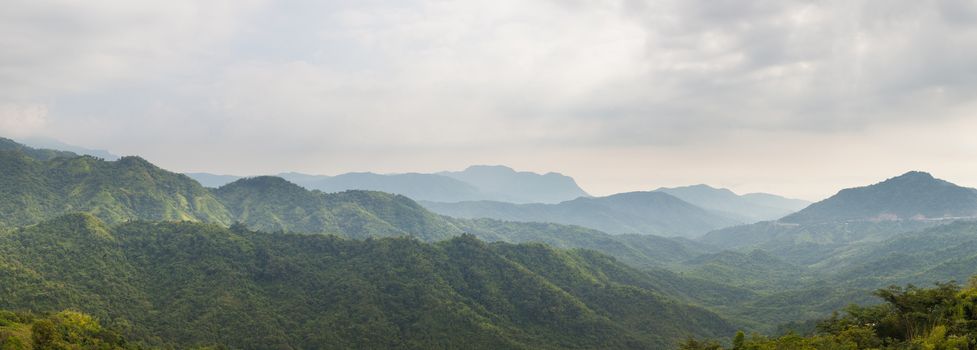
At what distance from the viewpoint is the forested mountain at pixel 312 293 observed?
124688 millimetres

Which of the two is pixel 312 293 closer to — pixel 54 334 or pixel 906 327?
pixel 54 334

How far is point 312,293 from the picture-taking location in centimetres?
15562

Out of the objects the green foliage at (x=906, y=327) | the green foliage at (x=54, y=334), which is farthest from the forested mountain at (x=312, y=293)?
the green foliage at (x=906, y=327)

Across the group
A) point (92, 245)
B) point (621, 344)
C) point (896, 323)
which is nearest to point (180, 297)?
point (92, 245)

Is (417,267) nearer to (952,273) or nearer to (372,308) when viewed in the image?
(372,308)

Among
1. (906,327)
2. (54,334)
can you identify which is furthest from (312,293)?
(906,327)

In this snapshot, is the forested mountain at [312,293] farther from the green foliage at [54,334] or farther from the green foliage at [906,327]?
the green foliage at [906,327]

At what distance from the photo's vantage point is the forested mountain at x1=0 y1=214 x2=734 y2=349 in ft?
409

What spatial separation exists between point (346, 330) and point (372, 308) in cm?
1186

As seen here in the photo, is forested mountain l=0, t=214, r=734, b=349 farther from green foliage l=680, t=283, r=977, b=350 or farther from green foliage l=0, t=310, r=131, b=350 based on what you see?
green foliage l=680, t=283, r=977, b=350

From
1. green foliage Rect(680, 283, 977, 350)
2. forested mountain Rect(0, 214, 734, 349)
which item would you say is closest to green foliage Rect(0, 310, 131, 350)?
forested mountain Rect(0, 214, 734, 349)

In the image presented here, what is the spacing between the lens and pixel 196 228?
177 m

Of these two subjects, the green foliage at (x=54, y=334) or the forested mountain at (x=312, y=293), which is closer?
the green foliage at (x=54, y=334)

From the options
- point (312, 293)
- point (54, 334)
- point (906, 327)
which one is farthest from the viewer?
point (312, 293)
